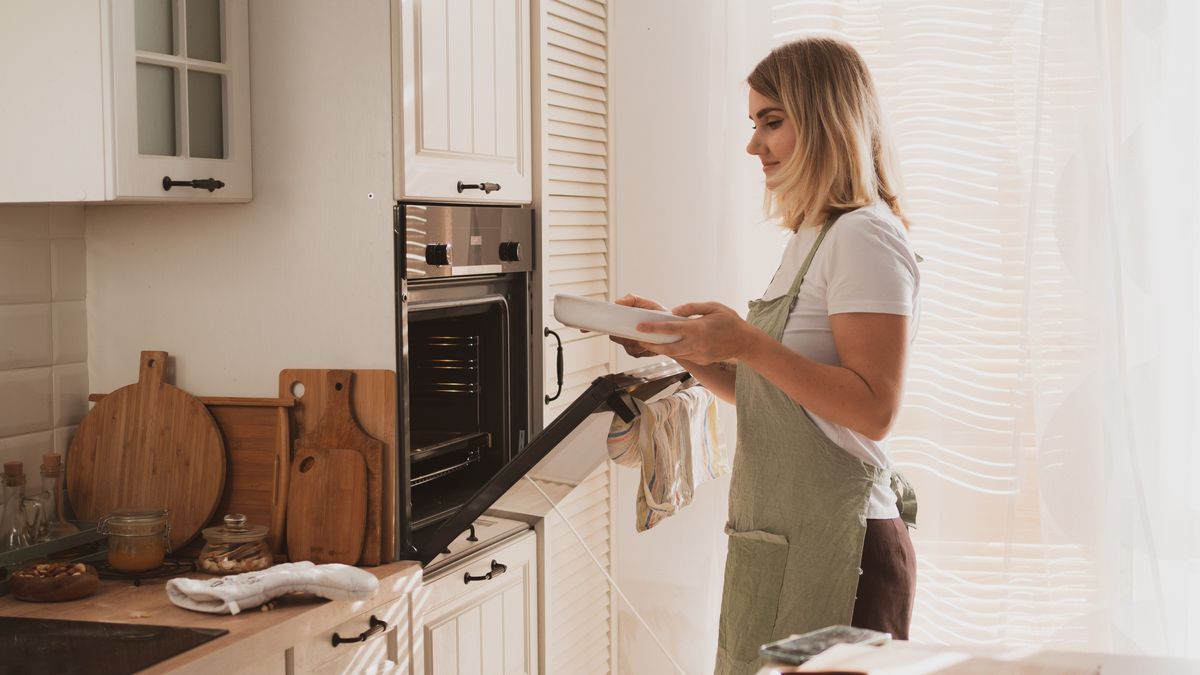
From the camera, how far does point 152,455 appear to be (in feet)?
6.95

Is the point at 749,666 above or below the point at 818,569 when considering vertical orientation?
below

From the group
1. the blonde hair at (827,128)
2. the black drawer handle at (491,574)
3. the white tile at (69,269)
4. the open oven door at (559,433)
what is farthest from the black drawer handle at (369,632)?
the blonde hair at (827,128)

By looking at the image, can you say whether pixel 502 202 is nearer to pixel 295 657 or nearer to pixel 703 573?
pixel 295 657

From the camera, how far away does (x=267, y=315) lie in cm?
211

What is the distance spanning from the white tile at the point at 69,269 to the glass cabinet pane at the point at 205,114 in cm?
37

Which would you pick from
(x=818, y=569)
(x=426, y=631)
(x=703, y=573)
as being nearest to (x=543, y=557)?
(x=426, y=631)

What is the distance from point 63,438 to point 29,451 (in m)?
0.08

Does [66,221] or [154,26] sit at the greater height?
[154,26]

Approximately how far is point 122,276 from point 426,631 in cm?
89

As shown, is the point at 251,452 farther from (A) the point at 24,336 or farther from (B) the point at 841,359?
(B) the point at 841,359

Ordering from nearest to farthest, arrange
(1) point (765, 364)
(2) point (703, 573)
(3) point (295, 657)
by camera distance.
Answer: (1) point (765, 364)
(3) point (295, 657)
(2) point (703, 573)

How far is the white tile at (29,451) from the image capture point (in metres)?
2.06

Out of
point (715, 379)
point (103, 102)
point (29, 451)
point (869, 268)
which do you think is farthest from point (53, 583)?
point (869, 268)

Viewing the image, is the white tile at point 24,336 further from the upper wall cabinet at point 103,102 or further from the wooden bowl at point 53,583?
the wooden bowl at point 53,583
